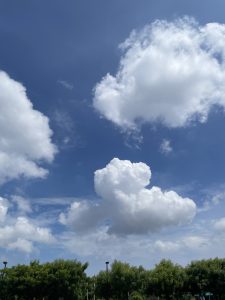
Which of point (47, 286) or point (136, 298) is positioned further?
point (47, 286)

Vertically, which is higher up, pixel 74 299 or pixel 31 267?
pixel 31 267

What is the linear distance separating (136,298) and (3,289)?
20668 millimetres

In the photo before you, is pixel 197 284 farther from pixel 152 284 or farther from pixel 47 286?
pixel 47 286

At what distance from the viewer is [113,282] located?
74.0m

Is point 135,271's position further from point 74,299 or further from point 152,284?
point 74,299

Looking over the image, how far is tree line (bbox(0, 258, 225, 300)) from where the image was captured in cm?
7125

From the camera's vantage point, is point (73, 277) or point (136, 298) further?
point (73, 277)

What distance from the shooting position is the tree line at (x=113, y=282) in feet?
234

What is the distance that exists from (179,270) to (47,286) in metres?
20.4

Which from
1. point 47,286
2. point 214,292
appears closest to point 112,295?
point 47,286

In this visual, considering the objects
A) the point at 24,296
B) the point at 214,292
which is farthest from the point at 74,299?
the point at 214,292

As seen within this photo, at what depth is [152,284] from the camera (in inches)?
2825

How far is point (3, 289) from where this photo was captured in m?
72.2

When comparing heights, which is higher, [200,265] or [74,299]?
[200,265]
